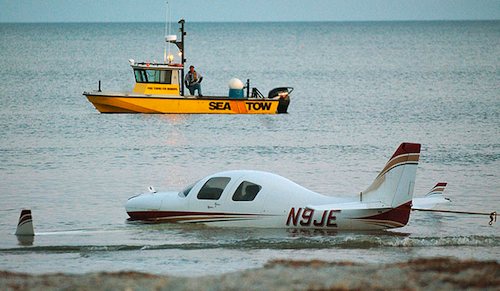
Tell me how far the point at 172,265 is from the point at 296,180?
45.9ft

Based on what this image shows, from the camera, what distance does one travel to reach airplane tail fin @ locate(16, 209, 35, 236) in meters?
24.6

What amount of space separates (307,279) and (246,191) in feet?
25.3

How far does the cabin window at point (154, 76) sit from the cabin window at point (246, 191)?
1180 inches

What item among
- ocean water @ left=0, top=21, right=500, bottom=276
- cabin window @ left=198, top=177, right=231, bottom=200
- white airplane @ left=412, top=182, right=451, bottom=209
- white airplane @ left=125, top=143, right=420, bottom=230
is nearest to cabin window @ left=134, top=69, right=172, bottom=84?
ocean water @ left=0, top=21, right=500, bottom=276

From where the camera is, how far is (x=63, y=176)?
35.8 meters

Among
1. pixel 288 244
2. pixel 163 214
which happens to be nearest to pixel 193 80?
pixel 163 214

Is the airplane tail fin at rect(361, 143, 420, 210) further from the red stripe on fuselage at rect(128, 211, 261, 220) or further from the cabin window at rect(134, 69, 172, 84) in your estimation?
the cabin window at rect(134, 69, 172, 84)

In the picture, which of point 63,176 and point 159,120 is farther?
point 159,120

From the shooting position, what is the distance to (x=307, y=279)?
17125 mm

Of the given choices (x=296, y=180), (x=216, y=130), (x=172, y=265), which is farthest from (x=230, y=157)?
(x=172, y=265)

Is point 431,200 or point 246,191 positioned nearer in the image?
point 246,191

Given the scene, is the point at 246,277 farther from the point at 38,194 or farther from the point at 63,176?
the point at 63,176

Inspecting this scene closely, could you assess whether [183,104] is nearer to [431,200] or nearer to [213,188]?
[431,200]

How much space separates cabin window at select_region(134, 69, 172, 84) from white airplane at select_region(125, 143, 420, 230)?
28636mm
